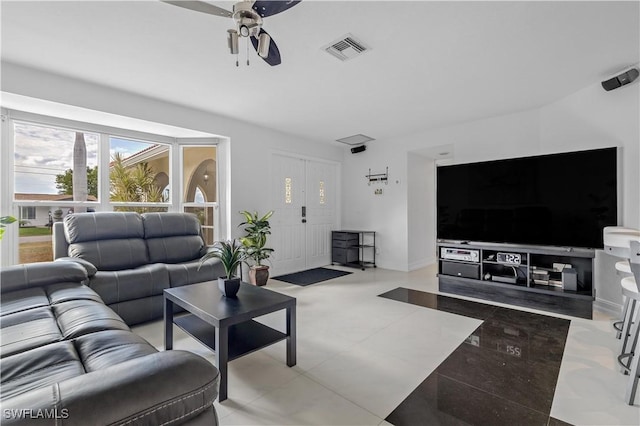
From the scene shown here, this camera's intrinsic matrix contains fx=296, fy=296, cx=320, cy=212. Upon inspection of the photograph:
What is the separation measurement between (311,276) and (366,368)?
120 inches

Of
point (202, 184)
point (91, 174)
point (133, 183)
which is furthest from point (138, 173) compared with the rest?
point (202, 184)

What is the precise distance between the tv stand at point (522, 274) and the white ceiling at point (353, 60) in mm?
1916

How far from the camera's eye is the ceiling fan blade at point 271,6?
5.32 ft

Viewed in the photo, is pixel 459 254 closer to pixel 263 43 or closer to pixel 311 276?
pixel 311 276

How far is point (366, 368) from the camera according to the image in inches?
85.3

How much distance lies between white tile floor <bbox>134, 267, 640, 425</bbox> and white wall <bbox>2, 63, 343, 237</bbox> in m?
2.22

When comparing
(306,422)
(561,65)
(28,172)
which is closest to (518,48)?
(561,65)

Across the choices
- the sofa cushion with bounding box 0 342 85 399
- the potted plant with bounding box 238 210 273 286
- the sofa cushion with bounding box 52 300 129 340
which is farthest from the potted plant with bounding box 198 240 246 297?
the potted plant with bounding box 238 210 273 286

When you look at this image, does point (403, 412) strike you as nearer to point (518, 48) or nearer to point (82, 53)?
point (518, 48)

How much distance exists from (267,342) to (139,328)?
64.5 inches

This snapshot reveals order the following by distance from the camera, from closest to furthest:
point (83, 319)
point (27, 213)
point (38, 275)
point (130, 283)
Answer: point (83, 319)
point (38, 275)
point (130, 283)
point (27, 213)

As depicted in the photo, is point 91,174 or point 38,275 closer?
point 38,275

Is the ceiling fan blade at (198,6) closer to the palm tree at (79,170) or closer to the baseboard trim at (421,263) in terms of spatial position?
the palm tree at (79,170)

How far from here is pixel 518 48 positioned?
259cm
